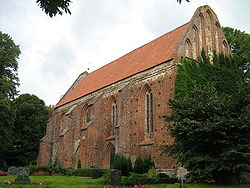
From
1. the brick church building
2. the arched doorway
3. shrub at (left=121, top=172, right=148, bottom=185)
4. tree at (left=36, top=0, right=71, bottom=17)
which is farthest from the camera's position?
the arched doorway

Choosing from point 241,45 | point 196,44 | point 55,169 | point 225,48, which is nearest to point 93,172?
point 55,169

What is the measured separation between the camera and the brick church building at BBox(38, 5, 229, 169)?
62.5 feet

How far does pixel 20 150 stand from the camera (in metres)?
36.2

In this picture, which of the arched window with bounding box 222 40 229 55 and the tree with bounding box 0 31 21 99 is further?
the tree with bounding box 0 31 21 99

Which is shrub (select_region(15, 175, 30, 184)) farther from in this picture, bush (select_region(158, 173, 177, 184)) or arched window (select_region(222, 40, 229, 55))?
arched window (select_region(222, 40, 229, 55))

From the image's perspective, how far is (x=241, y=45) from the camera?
2591cm

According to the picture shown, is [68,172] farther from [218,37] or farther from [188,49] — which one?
[218,37]

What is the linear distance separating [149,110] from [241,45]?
38.1 feet

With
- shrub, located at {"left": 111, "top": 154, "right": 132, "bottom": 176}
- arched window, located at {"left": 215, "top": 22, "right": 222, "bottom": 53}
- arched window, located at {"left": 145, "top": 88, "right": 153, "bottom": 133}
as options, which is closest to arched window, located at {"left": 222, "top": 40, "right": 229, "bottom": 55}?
arched window, located at {"left": 215, "top": 22, "right": 222, "bottom": 53}

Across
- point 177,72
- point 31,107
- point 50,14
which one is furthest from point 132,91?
point 31,107

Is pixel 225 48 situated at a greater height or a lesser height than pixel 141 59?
greater

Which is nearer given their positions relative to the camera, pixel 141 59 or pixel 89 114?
pixel 141 59

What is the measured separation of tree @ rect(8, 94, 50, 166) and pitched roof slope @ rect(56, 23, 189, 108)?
8.75m

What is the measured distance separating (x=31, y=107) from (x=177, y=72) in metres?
25.3
